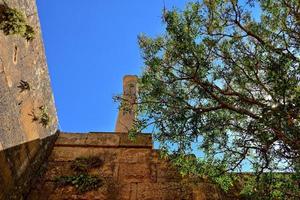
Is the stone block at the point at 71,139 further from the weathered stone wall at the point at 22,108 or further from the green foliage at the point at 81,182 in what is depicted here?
the green foliage at the point at 81,182

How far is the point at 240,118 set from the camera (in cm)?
669

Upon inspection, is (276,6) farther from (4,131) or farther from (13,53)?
(4,131)

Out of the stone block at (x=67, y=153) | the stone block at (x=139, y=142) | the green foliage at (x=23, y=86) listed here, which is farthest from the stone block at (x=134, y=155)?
the green foliage at (x=23, y=86)

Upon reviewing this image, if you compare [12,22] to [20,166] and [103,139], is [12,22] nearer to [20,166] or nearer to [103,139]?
[20,166]

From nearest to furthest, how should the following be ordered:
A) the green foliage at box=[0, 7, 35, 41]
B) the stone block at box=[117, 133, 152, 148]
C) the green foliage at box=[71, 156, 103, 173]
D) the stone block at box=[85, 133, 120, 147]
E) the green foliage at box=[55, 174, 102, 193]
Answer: the green foliage at box=[0, 7, 35, 41]
the green foliage at box=[55, 174, 102, 193]
the green foliage at box=[71, 156, 103, 173]
the stone block at box=[117, 133, 152, 148]
the stone block at box=[85, 133, 120, 147]

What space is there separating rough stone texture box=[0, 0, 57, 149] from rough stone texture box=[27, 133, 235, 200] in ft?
2.39

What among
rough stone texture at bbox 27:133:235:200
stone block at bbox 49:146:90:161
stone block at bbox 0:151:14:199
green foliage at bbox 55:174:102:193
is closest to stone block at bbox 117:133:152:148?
rough stone texture at bbox 27:133:235:200

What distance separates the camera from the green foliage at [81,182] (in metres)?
6.94

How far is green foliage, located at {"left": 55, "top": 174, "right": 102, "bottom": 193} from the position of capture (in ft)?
22.8

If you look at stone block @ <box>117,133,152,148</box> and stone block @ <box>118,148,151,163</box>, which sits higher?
stone block @ <box>117,133,152,148</box>

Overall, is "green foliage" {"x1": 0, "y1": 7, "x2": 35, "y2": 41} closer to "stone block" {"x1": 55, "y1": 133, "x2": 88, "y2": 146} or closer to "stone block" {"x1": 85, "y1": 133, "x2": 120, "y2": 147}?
"stone block" {"x1": 55, "y1": 133, "x2": 88, "y2": 146}

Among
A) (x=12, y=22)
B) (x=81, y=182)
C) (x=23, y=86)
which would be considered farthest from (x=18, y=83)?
(x=81, y=182)

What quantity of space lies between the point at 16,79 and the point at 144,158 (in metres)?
3.11

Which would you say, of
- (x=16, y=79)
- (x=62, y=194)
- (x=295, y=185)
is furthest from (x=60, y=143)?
(x=295, y=185)
